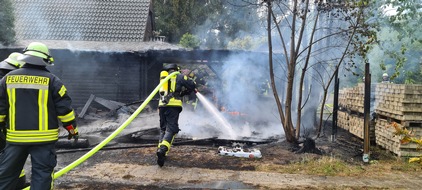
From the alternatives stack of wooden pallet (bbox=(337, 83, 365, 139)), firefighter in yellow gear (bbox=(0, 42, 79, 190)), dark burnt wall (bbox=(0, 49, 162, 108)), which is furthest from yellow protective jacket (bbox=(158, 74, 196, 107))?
dark burnt wall (bbox=(0, 49, 162, 108))

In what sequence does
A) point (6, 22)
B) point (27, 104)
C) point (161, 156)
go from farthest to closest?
point (6, 22), point (161, 156), point (27, 104)

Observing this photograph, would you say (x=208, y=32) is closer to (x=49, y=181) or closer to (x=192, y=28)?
(x=192, y=28)

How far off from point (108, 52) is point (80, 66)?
198cm

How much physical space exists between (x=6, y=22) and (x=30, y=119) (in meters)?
11.0

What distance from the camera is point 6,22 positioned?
40.4 feet

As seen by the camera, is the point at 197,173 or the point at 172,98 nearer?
the point at 197,173

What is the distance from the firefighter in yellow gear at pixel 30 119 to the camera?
11.4 ft

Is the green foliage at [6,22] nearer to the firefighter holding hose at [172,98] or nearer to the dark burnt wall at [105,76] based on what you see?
the dark burnt wall at [105,76]

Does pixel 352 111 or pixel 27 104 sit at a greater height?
pixel 27 104

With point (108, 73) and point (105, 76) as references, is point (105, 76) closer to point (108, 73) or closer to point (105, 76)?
point (105, 76)

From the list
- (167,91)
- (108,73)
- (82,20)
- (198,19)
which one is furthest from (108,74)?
(198,19)

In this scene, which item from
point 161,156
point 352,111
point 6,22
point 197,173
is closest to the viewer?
point 197,173

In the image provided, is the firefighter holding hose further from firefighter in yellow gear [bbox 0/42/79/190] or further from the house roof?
the house roof

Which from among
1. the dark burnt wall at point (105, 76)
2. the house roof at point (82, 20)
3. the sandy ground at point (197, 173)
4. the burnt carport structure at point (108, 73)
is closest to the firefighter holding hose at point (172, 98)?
the sandy ground at point (197, 173)
